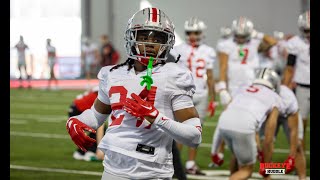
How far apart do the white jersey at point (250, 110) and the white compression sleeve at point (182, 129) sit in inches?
101

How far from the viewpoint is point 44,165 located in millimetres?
9352

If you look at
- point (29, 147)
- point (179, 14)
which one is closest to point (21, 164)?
point (29, 147)

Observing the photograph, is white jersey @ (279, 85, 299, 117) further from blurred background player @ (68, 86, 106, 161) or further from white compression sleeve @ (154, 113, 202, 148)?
white compression sleeve @ (154, 113, 202, 148)

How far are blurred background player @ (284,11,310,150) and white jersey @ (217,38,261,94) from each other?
80 cm

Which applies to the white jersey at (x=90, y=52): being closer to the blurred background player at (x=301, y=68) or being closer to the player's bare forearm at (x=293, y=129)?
the blurred background player at (x=301, y=68)

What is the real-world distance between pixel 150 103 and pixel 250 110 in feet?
9.47

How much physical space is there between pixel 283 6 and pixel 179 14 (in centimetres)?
Result: 650

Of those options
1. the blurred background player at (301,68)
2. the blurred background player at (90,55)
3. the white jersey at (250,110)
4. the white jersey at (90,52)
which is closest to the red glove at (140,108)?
the white jersey at (250,110)

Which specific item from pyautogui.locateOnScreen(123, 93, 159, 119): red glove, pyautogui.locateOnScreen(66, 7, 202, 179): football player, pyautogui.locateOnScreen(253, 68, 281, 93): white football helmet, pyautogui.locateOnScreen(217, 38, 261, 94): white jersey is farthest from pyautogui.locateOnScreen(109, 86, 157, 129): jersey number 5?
pyautogui.locateOnScreen(217, 38, 261, 94): white jersey

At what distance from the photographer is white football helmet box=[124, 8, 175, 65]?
419cm

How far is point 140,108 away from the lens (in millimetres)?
3936

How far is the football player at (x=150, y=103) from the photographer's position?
4.11 m

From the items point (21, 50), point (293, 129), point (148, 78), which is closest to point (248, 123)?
point (293, 129)

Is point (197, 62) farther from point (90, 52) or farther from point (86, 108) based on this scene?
point (90, 52)
